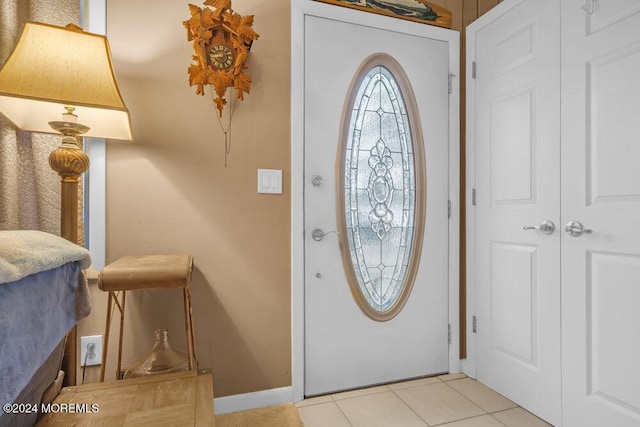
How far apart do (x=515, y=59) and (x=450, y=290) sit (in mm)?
1275

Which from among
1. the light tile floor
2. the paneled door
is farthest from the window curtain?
the paneled door

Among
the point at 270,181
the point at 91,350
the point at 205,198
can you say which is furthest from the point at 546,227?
the point at 91,350

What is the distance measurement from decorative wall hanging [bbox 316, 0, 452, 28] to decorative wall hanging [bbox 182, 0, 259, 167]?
53 cm

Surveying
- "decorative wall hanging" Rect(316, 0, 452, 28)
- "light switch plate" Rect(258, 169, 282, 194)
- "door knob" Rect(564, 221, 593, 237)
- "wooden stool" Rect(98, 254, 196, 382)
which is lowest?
"wooden stool" Rect(98, 254, 196, 382)

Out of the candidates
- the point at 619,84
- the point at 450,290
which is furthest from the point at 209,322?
the point at 619,84

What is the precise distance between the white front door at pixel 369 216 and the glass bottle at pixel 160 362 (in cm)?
64

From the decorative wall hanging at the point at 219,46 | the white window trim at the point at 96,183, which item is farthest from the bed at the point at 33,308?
the decorative wall hanging at the point at 219,46

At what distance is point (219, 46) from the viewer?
5.19ft

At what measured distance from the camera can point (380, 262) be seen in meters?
1.93

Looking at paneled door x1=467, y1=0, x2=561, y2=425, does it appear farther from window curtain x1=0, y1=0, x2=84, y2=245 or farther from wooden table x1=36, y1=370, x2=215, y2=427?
window curtain x1=0, y1=0, x2=84, y2=245

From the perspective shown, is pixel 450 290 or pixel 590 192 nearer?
pixel 590 192

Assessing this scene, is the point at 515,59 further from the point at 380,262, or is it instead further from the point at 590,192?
the point at 380,262

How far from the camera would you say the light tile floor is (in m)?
1.59

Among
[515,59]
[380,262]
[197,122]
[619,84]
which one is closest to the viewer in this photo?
[619,84]
